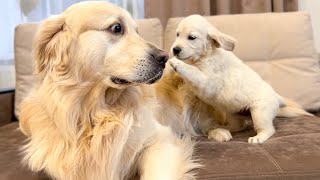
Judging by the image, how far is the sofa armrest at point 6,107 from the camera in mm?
1910

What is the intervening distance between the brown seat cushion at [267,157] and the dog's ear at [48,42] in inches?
21.0

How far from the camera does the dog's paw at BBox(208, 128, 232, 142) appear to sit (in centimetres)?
142

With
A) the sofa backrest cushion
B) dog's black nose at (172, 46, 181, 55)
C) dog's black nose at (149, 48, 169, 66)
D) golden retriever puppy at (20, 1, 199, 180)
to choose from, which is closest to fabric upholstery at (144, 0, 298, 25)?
the sofa backrest cushion

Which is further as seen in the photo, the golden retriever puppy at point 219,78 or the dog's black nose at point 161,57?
the golden retriever puppy at point 219,78

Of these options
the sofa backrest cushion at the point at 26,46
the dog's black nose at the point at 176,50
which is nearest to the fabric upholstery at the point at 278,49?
the sofa backrest cushion at the point at 26,46

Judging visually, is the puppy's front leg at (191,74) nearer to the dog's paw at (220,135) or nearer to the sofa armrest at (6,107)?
the dog's paw at (220,135)

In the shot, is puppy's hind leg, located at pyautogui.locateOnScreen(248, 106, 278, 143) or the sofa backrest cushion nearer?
puppy's hind leg, located at pyautogui.locateOnScreen(248, 106, 278, 143)

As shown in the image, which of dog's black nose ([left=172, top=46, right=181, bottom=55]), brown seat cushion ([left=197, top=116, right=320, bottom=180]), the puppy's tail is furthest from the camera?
the puppy's tail

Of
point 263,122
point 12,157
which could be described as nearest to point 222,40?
point 263,122

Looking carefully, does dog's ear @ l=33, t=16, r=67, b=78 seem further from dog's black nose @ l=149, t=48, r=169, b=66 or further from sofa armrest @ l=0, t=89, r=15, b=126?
sofa armrest @ l=0, t=89, r=15, b=126

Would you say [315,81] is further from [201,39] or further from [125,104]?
[125,104]

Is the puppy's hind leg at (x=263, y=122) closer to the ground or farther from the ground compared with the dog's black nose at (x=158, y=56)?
closer to the ground

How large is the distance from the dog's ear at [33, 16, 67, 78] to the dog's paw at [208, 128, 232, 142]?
639mm

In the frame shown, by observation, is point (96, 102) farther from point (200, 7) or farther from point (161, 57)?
point (200, 7)
